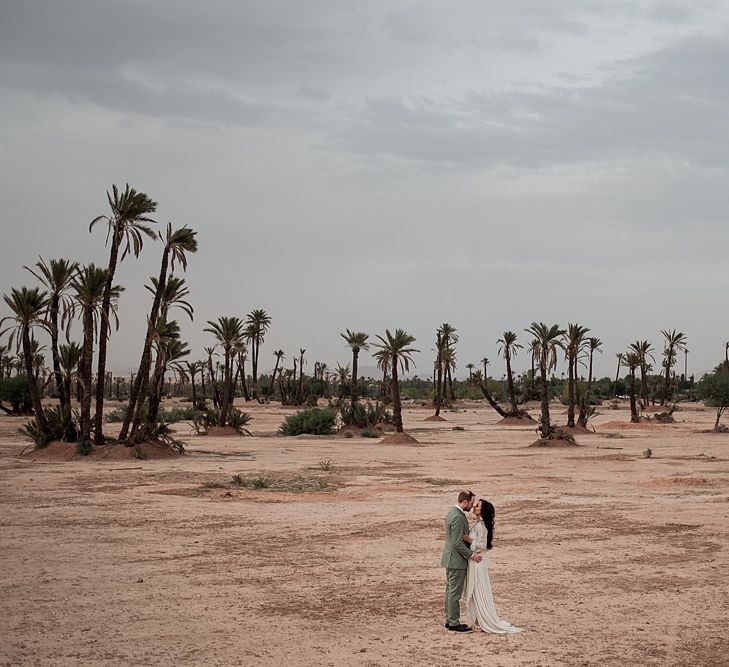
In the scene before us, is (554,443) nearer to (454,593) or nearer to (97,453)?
(97,453)

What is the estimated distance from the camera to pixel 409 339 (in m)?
56.0

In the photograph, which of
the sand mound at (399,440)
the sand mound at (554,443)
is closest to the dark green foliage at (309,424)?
the sand mound at (399,440)

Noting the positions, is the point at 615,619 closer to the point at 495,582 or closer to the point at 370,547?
the point at 495,582

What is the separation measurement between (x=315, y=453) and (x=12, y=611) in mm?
28486

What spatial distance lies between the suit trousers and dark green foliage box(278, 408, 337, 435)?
1740 inches

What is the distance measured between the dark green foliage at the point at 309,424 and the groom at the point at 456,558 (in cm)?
4421

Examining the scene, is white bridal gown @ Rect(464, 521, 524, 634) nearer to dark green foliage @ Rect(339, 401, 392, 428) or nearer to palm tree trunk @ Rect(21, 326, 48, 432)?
palm tree trunk @ Rect(21, 326, 48, 432)

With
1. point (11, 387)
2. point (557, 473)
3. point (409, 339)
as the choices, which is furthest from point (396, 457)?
point (11, 387)

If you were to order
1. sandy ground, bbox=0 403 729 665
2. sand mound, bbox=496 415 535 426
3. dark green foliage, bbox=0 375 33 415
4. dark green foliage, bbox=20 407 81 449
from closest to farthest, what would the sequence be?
sandy ground, bbox=0 403 729 665
dark green foliage, bbox=20 407 81 449
sand mound, bbox=496 415 535 426
dark green foliage, bbox=0 375 33 415

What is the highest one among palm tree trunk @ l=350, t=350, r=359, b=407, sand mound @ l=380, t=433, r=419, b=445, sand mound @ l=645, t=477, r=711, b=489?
palm tree trunk @ l=350, t=350, r=359, b=407

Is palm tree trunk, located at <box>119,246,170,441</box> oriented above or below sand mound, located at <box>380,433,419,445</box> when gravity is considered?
above

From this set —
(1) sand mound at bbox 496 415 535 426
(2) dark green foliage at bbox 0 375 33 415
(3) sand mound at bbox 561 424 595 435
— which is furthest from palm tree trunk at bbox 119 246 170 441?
(2) dark green foliage at bbox 0 375 33 415

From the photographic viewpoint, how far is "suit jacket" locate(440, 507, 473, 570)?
1027 centimetres

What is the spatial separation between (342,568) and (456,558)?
422 centimetres
